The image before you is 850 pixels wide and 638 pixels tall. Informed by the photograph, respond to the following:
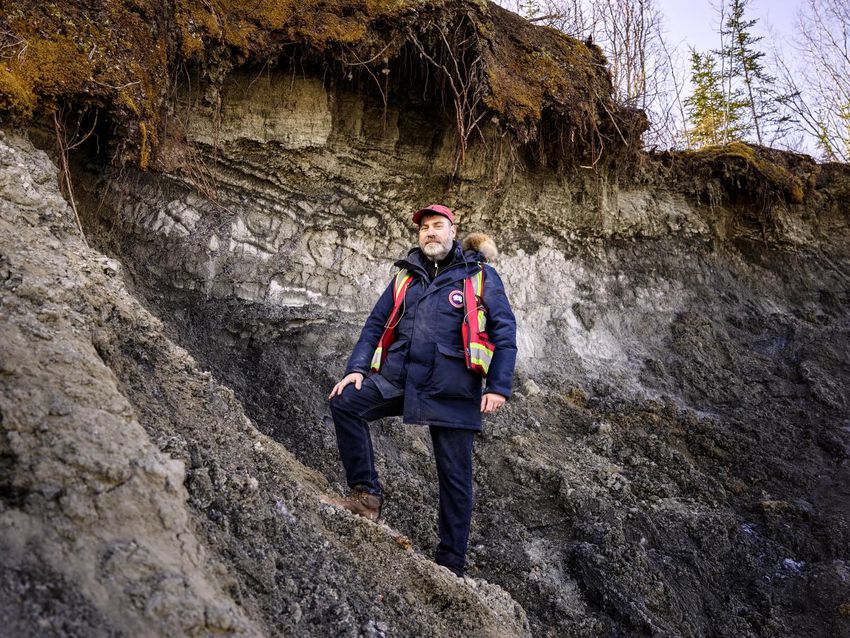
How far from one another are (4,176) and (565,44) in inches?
203

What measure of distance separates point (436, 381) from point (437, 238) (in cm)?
84

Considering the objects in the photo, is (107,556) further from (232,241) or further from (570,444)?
(570,444)

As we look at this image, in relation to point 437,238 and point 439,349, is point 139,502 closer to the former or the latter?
point 439,349

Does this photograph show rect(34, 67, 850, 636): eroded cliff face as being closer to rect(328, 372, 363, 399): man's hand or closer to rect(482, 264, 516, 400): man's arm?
rect(328, 372, 363, 399): man's hand

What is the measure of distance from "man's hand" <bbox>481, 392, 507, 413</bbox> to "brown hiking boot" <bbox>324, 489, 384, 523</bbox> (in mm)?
773

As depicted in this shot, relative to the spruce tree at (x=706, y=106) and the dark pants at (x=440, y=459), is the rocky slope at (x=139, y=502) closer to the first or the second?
the dark pants at (x=440, y=459)

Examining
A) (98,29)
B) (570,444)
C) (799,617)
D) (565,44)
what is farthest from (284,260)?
(799,617)

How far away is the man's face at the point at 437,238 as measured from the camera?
3578 mm

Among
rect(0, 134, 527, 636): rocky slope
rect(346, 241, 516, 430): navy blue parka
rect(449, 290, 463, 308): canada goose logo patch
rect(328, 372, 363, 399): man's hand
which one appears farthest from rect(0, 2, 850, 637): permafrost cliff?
rect(449, 290, 463, 308): canada goose logo patch

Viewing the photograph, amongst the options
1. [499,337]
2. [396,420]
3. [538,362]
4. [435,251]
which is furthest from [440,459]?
[538,362]

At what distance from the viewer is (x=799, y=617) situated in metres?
4.07

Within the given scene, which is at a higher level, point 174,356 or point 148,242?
point 148,242

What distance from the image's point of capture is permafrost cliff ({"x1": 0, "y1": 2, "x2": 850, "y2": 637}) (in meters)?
2.04

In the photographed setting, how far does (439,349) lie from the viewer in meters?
3.30
